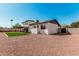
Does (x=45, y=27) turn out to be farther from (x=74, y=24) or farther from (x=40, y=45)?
(x=74, y=24)

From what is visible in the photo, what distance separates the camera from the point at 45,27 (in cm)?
677

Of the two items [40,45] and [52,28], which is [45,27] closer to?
[52,28]

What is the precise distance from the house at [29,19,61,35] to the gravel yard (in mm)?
65

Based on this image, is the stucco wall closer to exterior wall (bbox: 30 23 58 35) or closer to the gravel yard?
the gravel yard

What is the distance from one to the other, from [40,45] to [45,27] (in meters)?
0.24

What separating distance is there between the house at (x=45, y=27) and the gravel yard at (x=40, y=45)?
7 centimetres

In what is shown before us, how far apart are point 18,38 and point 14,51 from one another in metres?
0.18

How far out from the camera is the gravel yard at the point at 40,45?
670cm

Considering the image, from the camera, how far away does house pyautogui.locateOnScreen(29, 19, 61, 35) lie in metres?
6.74

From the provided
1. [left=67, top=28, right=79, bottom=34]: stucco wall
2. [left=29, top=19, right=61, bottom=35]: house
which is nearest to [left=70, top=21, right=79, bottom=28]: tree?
[left=67, top=28, right=79, bottom=34]: stucco wall

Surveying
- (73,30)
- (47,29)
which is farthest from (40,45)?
(73,30)

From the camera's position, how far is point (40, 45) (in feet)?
22.1

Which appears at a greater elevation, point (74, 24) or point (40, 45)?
point (74, 24)

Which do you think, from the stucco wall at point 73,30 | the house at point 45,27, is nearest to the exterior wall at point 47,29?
the house at point 45,27
